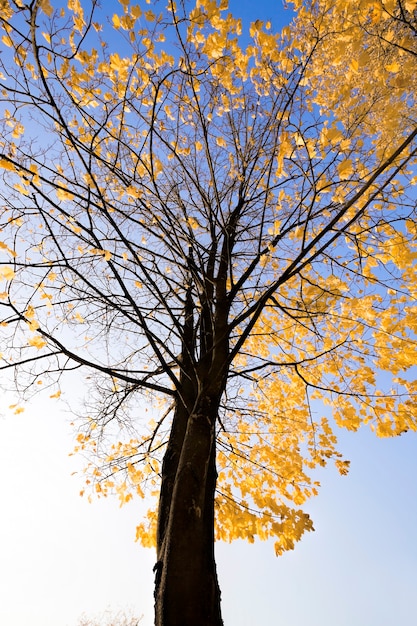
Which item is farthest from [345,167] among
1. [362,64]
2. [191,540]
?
[191,540]

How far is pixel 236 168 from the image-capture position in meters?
3.84

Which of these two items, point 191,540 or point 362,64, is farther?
point 362,64

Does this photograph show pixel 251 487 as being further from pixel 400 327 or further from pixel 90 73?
pixel 90 73

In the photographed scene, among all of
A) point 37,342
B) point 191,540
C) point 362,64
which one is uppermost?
point 362,64

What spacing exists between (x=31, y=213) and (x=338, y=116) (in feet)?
9.18

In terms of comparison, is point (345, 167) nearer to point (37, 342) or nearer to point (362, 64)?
point (362, 64)

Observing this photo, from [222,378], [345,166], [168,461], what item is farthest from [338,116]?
[168,461]

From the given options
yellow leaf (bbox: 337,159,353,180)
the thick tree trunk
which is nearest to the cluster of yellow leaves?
yellow leaf (bbox: 337,159,353,180)

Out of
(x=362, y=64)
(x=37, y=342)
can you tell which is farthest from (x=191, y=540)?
(x=362, y=64)

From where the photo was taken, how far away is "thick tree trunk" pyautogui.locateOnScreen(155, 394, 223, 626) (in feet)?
5.31

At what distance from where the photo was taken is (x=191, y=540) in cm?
181

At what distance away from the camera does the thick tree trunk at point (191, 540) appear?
1618 mm

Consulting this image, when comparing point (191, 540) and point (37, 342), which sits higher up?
point (37, 342)

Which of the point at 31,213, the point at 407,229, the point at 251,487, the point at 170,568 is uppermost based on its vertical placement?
the point at 407,229
